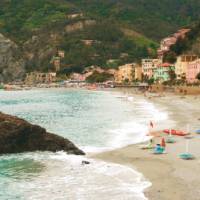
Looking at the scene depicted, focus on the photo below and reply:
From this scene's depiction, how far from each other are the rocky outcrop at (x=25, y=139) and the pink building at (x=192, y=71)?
83.5 m

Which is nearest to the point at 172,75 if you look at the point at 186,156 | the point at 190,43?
the point at 190,43

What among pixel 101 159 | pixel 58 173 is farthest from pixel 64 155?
pixel 58 173

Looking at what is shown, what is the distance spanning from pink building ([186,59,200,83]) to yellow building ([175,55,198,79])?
125 centimetres

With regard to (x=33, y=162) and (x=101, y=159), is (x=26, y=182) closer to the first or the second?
(x=33, y=162)

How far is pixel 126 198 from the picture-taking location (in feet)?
60.2

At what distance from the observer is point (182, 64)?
119625mm

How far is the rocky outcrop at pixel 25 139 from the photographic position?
27578 millimetres

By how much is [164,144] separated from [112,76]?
509 ft

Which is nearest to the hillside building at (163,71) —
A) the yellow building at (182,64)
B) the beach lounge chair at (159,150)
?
the yellow building at (182,64)

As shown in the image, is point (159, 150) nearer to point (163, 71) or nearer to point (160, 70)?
point (163, 71)

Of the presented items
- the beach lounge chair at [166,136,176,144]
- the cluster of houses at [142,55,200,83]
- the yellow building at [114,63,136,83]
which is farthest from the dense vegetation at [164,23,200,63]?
the beach lounge chair at [166,136,176,144]

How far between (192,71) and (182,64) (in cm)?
498

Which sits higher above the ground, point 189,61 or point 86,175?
point 189,61

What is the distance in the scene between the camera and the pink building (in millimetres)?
110625
